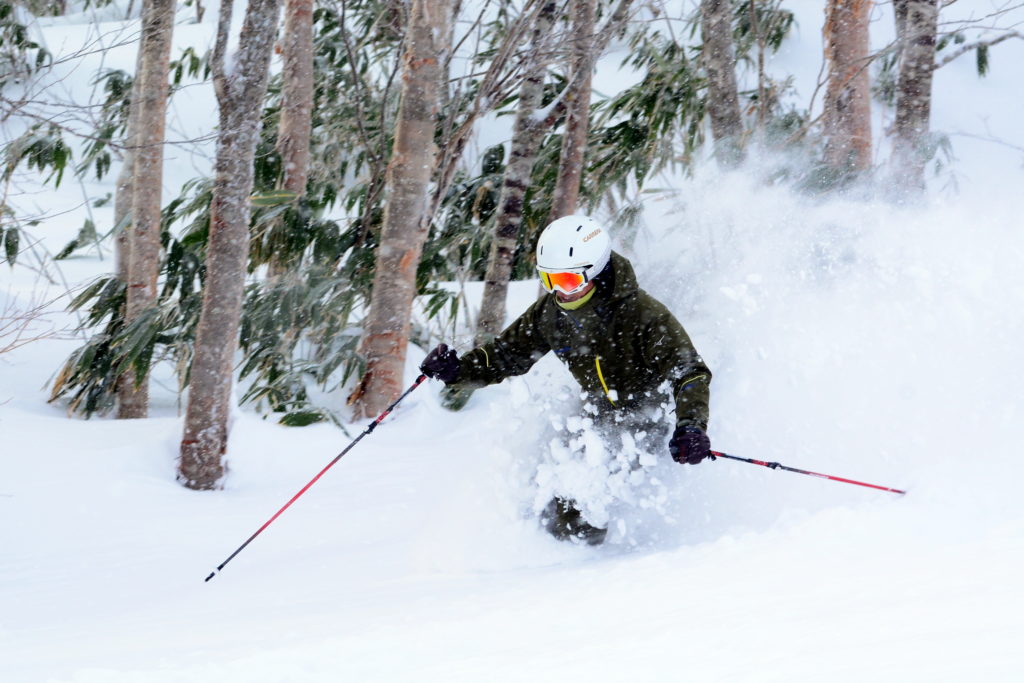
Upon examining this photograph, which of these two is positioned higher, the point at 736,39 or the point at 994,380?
the point at 736,39

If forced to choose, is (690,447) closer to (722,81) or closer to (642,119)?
(722,81)

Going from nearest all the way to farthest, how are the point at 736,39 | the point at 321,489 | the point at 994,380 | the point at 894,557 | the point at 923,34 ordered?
the point at 894,557 < the point at 994,380 < the point at 321,489 < the point at 923,34 < the point at 736,39

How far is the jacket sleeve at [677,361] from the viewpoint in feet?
11.5

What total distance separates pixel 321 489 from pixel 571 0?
13.5ft

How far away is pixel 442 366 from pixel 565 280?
767 mm

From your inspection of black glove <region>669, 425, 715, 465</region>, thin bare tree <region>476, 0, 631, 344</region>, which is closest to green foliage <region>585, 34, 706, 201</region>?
thin bare tree <region>476, 0, 631, 344</region>

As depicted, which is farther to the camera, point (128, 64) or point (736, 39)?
point (128, 64)

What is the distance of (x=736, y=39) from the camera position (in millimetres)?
9406

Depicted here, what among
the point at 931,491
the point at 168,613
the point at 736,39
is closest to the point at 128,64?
the point at 736,39

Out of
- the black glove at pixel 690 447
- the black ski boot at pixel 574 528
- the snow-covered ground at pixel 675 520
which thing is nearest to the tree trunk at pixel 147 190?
the snow-covered ground at pixel 675 520

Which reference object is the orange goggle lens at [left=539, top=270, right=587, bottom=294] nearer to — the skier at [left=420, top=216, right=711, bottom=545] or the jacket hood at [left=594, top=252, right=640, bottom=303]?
the skier at [left=420, top=216, right=711, bottom=545]

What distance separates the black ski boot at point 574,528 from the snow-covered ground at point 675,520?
0.20 ft

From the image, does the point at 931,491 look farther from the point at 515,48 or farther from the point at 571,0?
the point at 571,0

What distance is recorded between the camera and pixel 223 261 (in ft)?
15.8
